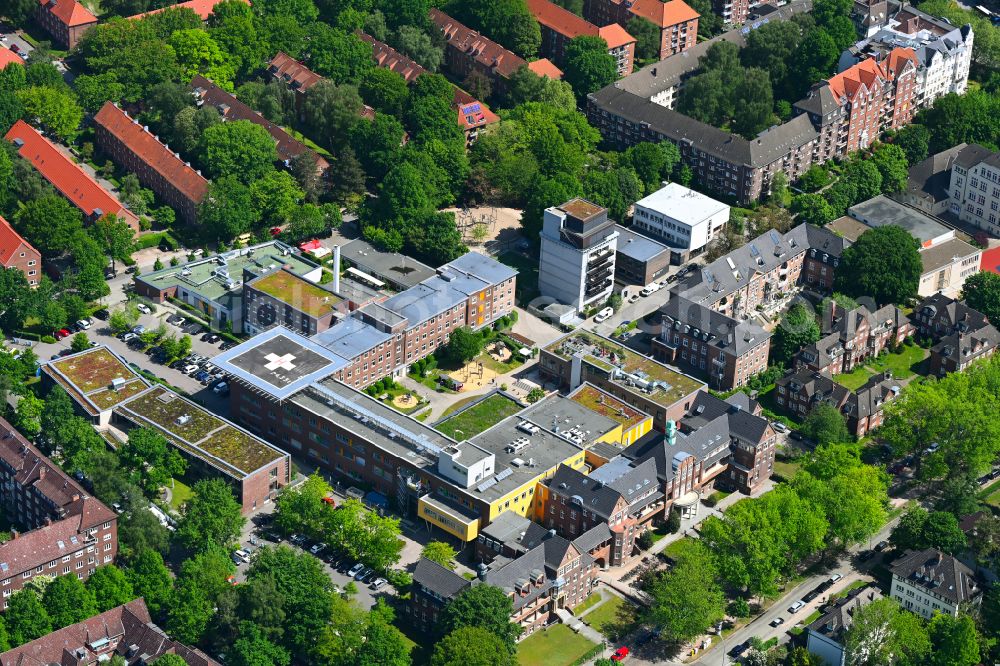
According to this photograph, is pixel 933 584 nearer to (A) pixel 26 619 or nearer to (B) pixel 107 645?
(B) pixel 107 645

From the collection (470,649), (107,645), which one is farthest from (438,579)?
(107,645)

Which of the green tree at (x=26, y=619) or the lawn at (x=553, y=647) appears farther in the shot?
the lawn at (x=553, y=647)

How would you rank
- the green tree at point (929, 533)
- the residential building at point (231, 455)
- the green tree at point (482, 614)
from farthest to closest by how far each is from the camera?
1. the residential building at point (231, 455)
2. the green tree at point (929, 533)
3. the green tree at point (482, 614)

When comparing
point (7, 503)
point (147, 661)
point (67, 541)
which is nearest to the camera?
point (147, 661)

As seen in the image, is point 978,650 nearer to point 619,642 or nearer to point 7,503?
point 619,642

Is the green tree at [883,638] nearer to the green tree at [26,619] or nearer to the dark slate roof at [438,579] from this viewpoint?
the dark slate roof at [438,579]

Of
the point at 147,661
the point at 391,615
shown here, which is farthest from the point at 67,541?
the point at 391,615

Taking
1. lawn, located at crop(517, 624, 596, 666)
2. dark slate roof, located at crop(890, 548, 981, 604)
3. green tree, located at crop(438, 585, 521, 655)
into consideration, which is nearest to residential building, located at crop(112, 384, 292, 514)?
green tree, located at crop(438, 585, 521, 655)

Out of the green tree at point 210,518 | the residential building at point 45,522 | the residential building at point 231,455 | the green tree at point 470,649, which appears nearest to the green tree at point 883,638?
the green tree at point 470,649
